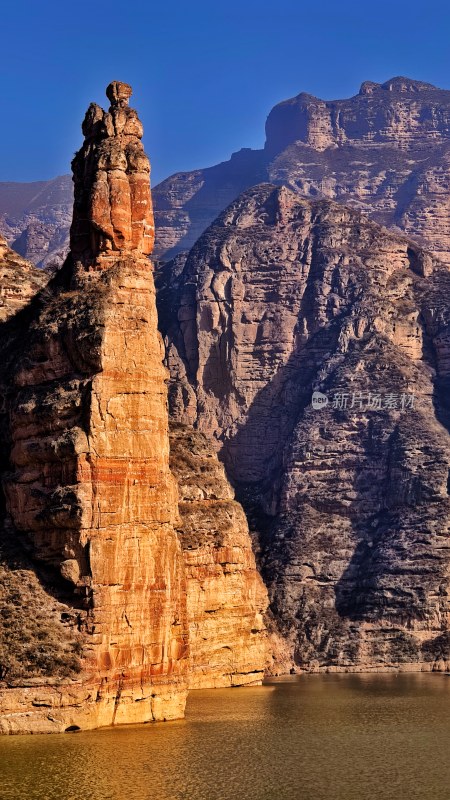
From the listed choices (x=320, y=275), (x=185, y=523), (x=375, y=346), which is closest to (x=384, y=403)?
(x=375, y=346)

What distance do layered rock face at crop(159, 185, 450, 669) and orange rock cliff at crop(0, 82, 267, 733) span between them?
158 ft

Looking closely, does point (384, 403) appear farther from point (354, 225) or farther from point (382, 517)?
point (354, 225)

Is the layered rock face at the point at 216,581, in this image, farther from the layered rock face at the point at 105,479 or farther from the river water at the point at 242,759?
the layered rock face at the point at 105,479

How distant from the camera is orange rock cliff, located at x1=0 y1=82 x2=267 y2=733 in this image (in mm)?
75000

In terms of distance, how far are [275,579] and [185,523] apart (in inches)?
1329

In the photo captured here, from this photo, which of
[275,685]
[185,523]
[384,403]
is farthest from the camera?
[384,403]

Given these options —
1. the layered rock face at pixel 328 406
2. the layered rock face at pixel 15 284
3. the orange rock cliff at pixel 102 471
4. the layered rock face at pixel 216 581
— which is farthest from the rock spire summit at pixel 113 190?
the layered rock face at pixel 328 406

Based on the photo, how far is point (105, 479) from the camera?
76.4 metres

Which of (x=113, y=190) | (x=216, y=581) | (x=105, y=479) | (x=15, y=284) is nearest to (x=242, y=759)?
(x=105, y=479)

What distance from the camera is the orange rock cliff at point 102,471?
246ft

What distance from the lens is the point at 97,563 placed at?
247ft

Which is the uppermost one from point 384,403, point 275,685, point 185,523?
point 384,403

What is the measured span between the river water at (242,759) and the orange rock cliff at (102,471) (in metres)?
1.87

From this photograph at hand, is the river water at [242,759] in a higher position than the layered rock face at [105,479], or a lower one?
lower
